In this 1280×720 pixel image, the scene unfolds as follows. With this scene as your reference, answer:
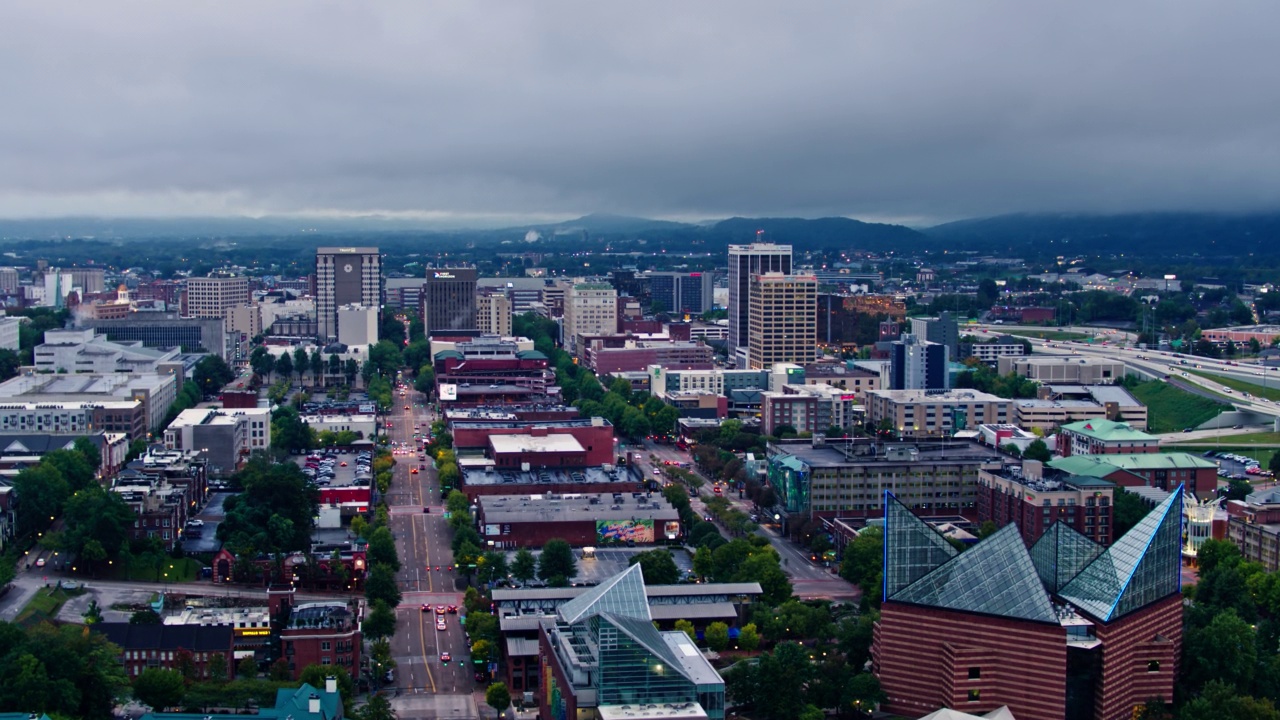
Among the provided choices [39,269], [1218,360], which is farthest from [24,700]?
[39,269]

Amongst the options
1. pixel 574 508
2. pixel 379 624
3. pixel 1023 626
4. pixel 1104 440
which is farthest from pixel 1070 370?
pixel 379 624

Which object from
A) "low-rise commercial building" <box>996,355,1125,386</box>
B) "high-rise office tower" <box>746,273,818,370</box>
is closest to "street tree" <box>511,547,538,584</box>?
"high-rise office tower" <box>746,273,818,370</box>

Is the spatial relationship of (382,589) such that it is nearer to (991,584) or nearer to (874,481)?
(991,584)

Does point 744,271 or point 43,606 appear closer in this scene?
point 43,606

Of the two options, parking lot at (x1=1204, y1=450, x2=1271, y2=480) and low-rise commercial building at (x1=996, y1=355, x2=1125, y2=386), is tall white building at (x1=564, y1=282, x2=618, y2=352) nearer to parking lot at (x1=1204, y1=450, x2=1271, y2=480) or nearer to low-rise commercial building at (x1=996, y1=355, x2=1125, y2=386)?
low-rise commercial building at (x1=996, y1=355, x2=1125, y2=386)

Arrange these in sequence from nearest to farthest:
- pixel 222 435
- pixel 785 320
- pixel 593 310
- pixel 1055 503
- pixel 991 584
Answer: pixel 991 584
pixel 1055 503
pixel 222 435
pixel 785 320
pixel 593 310

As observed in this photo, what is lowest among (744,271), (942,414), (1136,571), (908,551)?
(942,414)

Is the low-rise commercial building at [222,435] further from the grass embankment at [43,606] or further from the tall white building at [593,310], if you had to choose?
the tall white building at [593,310]

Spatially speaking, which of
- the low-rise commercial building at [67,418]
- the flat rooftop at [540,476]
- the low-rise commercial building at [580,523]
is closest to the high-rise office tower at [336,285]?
the low-rise commercial building at [67,418]

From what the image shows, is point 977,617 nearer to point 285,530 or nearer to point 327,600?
point 327,600
